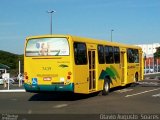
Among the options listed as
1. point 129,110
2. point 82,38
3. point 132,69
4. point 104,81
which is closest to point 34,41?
point 82,38

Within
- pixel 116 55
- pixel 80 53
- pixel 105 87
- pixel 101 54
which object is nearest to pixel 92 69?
pixel 101 54

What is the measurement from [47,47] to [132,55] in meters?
10.5

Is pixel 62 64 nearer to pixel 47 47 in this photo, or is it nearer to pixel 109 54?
pixel 47 47

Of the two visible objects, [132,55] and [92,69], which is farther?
[132,55]

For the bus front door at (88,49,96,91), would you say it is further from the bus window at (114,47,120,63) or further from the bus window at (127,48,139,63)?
the bus window at (127,48,139,63)

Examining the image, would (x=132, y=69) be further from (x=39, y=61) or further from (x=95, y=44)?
(x=39, y=61)

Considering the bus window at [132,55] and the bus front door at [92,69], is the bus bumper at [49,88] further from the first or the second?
→ the bus window at [132,55]

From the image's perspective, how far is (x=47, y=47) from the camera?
18672 mm

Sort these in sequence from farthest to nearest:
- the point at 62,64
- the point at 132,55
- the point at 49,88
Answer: the point at 132,55
the point at 49,88
the point at 62,64

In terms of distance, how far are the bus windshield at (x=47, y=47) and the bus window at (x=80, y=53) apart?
55 cm

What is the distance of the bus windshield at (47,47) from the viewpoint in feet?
60.1

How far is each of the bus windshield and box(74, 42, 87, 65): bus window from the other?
1.79 feet

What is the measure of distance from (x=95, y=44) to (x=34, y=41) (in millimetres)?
3394

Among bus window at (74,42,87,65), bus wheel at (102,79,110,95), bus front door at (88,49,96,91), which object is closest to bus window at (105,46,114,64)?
bus wheel at (102,79,110,95)
